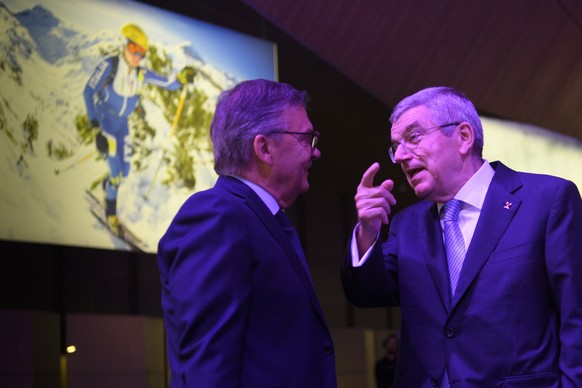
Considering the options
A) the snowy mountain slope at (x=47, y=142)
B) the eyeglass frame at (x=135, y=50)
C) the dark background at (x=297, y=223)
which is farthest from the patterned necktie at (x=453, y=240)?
the dark background at (x=297, y=223)

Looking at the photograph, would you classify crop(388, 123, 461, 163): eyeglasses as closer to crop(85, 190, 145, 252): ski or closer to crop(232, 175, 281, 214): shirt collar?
crop(232, 175, 281, 214): shirt collar

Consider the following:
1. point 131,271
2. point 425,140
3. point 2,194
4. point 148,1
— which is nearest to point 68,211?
point 2,194

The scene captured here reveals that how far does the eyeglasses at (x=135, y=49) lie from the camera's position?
4.57 meters

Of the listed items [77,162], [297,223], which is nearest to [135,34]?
[77,162]

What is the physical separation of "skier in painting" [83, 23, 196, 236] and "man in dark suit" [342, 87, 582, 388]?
82.2 inches

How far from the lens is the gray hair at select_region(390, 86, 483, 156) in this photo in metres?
2.55

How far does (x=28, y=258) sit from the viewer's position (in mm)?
4480

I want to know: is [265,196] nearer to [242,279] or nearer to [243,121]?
[243,121]

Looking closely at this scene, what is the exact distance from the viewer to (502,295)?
227cm

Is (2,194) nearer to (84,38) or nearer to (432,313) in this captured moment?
(84,38)

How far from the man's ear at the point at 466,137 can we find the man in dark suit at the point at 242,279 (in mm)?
560

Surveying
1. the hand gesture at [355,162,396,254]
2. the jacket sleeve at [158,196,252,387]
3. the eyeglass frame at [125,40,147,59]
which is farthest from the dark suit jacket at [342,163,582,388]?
the eyeglass frame at [125,40,147,59]

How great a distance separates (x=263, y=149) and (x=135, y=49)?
8.33ft

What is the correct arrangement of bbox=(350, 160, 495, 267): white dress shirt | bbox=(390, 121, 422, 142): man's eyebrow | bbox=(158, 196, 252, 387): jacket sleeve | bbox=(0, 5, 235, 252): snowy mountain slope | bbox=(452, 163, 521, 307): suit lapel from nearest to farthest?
bbox=(158, 196, 252, 387): jacket sleeve → bbox=(452, 163, 521, 307): suit lapel → bbox=(350, 160, 495, 267): white dress shirt → bbox=(390, 121, 422, 142): man's eyebrow → bbox=(0, 5, 235, 252): snowy mountain slope
